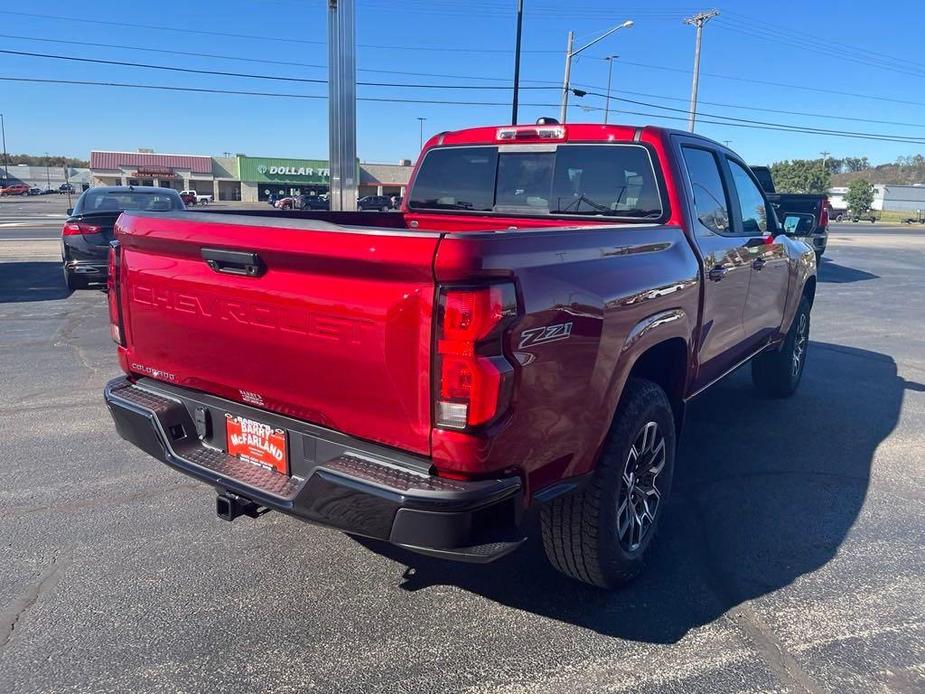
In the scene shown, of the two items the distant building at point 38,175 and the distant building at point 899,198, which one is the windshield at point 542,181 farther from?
the distant building at point 899,198

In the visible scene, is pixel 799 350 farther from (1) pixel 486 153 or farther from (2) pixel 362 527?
(2) pixel 362 527

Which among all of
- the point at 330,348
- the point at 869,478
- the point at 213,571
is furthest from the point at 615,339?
the point at 869,478

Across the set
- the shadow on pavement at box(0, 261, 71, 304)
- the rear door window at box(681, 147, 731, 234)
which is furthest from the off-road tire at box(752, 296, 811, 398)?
the shadow on pavement at box(0, 261, 71, 304)

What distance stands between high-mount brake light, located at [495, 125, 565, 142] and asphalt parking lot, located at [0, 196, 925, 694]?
231 cm

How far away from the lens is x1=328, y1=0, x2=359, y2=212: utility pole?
12.2 metres

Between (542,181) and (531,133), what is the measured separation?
1.03ft

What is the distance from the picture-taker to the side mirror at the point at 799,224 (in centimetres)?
545

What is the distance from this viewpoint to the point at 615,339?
2795mm

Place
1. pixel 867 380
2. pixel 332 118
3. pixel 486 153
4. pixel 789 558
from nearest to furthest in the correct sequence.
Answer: pixel 789 558 → pixel 486 153 → pixel 867 380 → pixel 332 118

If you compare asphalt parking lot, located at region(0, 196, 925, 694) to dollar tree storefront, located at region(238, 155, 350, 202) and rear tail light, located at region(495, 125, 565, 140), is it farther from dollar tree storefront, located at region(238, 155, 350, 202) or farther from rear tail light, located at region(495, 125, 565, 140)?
dollar tree storefront, located at region(238, 155, 350, 202)

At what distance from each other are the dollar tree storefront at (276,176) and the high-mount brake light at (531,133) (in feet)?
238

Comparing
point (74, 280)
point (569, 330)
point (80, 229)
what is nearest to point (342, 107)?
point (80, 229)

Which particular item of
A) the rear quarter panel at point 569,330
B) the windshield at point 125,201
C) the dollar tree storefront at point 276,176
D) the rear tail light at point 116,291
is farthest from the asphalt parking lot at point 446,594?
the dollar tree storefront at point 276,176

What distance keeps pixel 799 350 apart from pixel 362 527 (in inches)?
208
